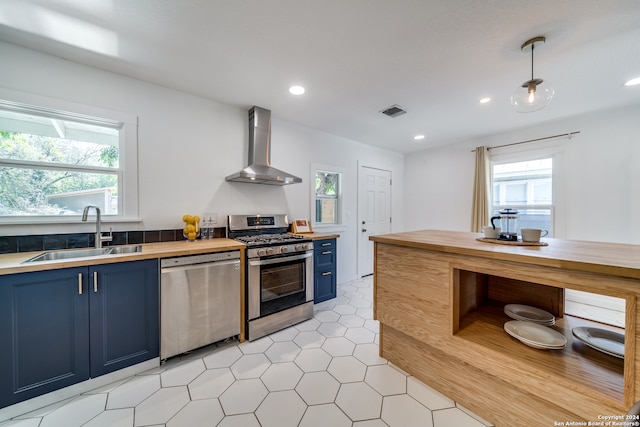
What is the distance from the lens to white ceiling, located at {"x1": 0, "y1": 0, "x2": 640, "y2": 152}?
1437 millimetres

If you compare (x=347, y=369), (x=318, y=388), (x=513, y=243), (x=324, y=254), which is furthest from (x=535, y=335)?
(x=324, y=254)

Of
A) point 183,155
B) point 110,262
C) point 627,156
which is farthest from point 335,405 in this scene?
point 627,156

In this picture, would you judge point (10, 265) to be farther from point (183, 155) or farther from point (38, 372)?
point (183, 155)

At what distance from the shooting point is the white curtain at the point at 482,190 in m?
3.82

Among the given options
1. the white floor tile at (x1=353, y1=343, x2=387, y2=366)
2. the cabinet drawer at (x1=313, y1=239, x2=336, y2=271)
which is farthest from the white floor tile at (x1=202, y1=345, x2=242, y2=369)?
the cabinet drawer at (x1=313, y1=239, x2=336, y2=271)

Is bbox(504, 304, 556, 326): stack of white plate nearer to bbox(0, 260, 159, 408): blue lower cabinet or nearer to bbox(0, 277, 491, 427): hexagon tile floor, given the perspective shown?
bbox(0, 277, 491, 427): hexagon tile floor

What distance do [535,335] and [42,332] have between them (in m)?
2.98

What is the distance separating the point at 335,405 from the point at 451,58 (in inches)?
108

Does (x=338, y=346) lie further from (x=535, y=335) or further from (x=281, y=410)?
(x=535, y=335)

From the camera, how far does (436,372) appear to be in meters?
1.58

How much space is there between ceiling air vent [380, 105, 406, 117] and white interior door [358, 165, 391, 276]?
131 centimetres

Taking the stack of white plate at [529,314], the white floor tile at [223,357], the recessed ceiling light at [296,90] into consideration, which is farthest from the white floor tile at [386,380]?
the recessed ceiling light at [296,90]

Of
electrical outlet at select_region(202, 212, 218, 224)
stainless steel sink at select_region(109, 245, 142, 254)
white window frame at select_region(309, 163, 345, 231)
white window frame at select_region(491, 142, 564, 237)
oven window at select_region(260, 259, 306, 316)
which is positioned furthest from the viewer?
white window frame at select_region(309, 163, 345, 231)

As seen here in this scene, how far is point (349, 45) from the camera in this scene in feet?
5.74
